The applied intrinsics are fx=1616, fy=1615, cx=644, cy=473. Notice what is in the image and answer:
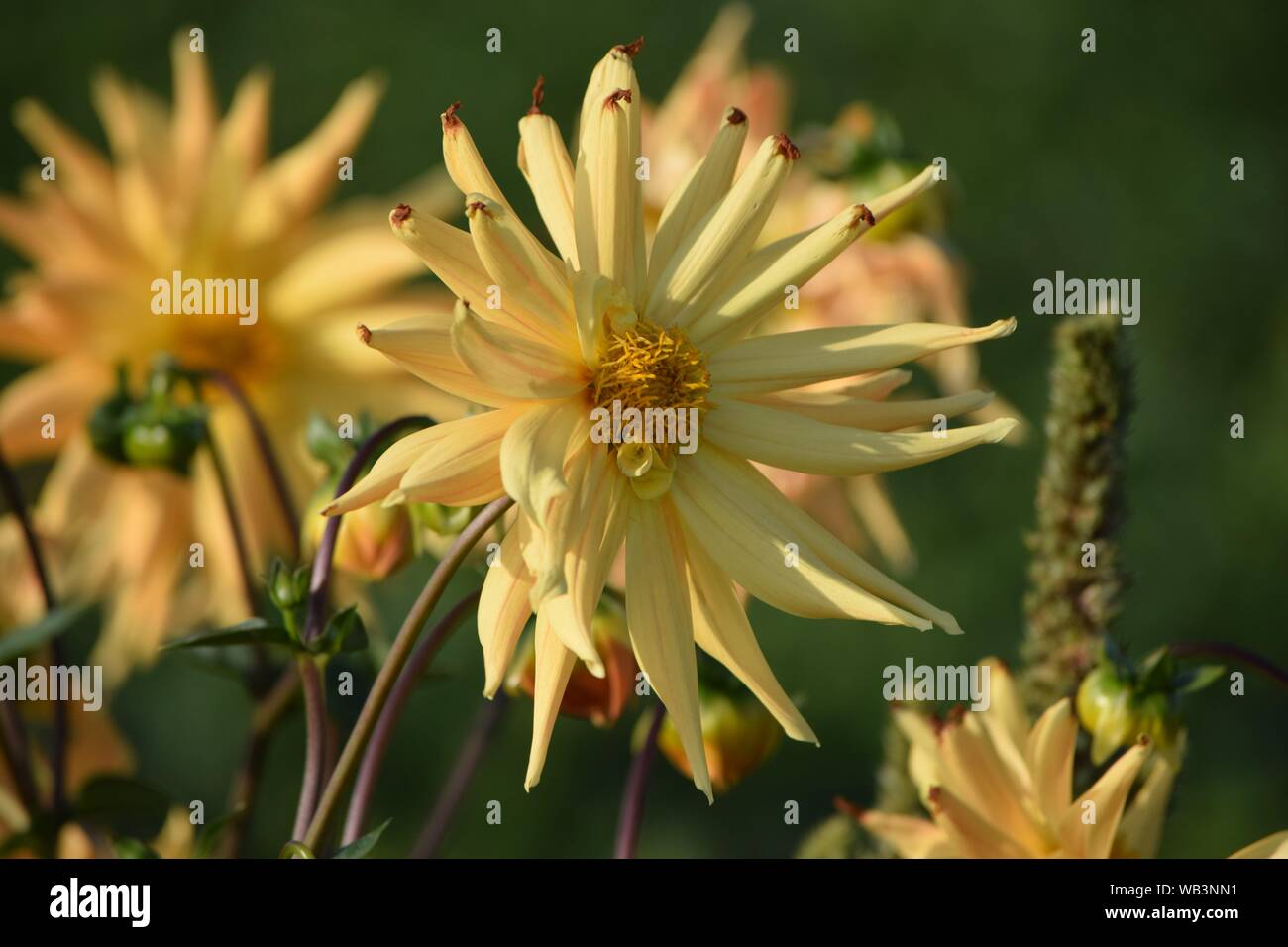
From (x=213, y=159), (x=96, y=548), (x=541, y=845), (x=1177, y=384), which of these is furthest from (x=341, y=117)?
(x=1177, y=384)

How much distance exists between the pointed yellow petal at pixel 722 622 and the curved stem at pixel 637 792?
4 centimetres

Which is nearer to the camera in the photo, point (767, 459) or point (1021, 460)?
point (767, 459)

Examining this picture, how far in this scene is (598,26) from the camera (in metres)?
1.41

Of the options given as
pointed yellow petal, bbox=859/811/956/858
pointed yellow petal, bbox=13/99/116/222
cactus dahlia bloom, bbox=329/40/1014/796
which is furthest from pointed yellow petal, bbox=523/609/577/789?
pointed yellow petal, bbox=13/99/116/222

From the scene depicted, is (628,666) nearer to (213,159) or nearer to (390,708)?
(390,708)

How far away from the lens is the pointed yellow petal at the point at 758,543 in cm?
33

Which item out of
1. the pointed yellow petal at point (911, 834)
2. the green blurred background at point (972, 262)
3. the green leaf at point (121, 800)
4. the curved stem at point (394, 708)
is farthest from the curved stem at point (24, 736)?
the green blurred background at point (972, 262)

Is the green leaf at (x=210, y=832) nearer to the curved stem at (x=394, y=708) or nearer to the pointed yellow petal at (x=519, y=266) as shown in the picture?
the curved stem at (x=394, y=708)

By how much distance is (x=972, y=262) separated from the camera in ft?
4.50

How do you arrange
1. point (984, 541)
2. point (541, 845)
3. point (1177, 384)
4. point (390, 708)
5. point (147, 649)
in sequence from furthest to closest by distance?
point (1177, 384) → point (984, 541) → point (541, 845) → point (147, 649) → point (390, 708)

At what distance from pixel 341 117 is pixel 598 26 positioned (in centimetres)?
75

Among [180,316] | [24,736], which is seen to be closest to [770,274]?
[24,736]

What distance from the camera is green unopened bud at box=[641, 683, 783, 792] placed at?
1.35 feet

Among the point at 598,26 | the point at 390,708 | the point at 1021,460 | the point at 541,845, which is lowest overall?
the point at 541,845
